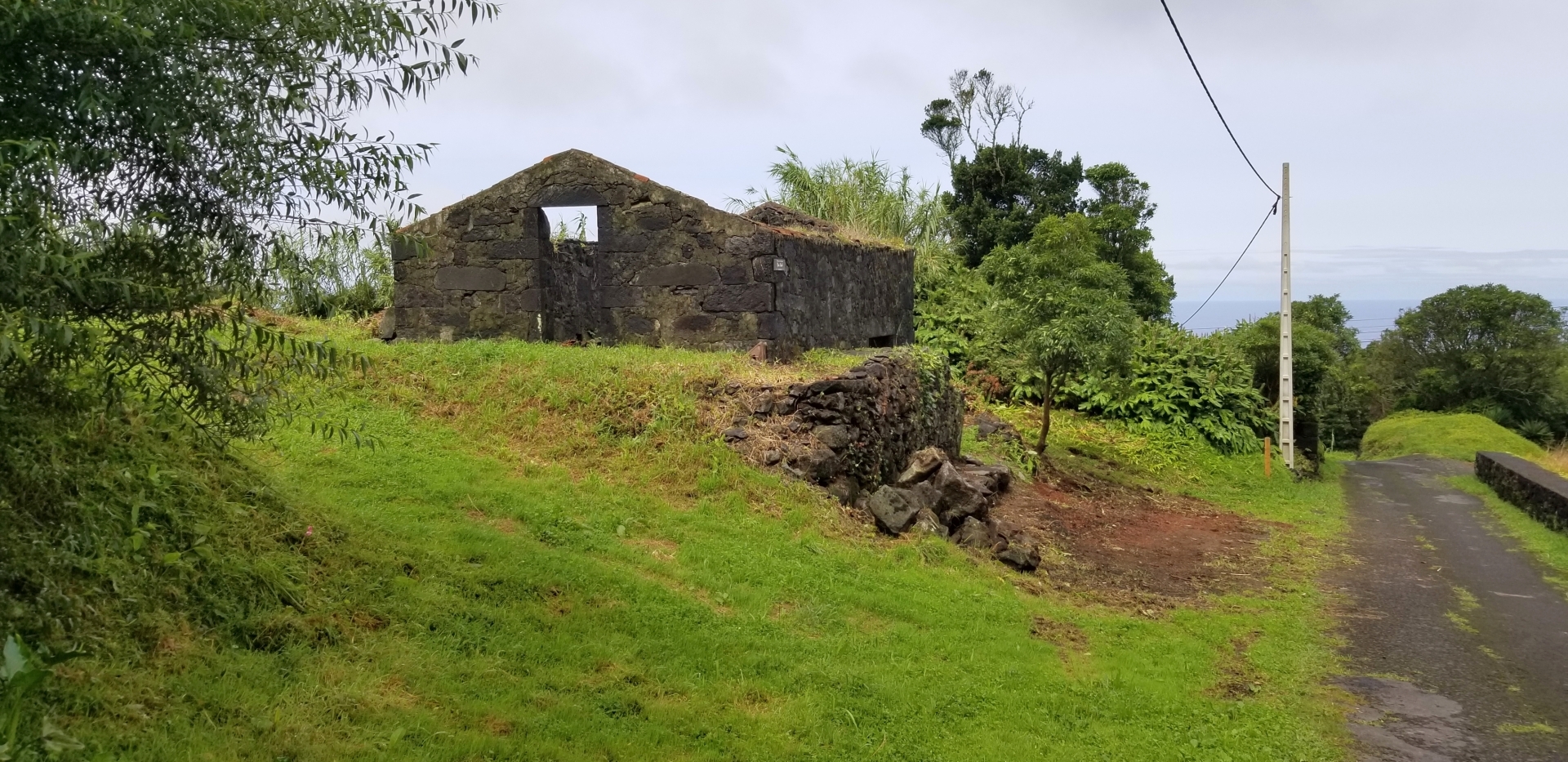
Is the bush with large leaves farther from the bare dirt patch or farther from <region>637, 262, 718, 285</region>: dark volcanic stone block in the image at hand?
<region>637, 262, 718, 285</region>: dark volcanic stone block

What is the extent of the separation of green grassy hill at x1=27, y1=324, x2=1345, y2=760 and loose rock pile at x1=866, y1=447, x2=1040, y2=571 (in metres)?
0.37

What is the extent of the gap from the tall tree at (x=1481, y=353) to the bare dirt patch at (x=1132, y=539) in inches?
1418

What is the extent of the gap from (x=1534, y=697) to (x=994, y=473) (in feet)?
21.4

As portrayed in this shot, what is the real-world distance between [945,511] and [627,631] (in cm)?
470

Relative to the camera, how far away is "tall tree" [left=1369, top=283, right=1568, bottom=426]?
44.0m

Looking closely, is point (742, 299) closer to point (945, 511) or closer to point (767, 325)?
point (767, 325)

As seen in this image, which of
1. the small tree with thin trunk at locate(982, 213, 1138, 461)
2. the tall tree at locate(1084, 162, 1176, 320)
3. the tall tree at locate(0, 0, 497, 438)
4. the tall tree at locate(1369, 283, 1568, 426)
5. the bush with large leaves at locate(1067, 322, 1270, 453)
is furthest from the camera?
the tall tree at locate(1369, 283, 1568, 426)

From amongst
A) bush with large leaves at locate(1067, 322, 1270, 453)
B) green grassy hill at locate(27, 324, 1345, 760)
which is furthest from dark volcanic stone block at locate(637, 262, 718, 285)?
bush with large leaves at locate(1067, 322, 1270, 453)

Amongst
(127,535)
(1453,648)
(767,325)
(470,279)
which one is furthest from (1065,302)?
(127,535)

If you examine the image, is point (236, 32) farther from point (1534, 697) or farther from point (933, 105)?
point (933, 105)

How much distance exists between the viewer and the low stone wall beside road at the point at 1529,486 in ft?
49.3

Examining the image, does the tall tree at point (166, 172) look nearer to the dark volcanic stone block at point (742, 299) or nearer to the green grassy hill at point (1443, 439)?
the dark volcanic stone block at point (742, 299)

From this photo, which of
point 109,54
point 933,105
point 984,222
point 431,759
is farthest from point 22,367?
point 933,105

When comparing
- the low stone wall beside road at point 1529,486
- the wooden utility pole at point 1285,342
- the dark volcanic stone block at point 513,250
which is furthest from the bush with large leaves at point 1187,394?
the dark volcanic stone block at point 513,250
